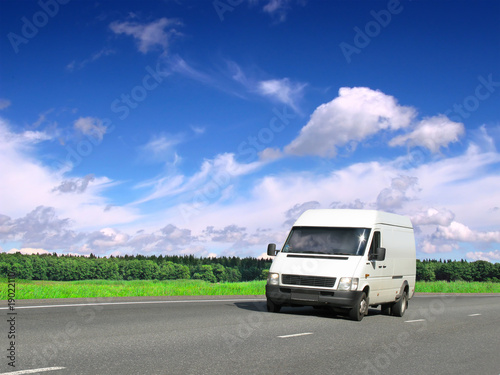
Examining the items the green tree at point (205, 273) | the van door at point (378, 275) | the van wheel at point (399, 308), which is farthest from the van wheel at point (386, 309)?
the green tree at point (205, 273)

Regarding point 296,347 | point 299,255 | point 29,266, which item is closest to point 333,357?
point 296,347

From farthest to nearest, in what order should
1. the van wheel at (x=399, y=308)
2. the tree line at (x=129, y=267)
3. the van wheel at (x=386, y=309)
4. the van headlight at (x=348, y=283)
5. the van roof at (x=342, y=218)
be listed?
the tree line at (x=129, y=267) → the van wheel at (x=386, y=309) → the van wheel at (x=399, y=308) → the van roof at (x=342, y=218) → the van headlight at (x=348, y=283)

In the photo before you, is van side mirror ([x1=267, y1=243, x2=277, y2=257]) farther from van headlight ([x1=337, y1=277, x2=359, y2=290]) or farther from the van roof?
van headlight ([x1=337, y1=277, x2=359, y2=290])

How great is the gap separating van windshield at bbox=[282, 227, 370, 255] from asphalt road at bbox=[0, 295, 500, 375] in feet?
5.29

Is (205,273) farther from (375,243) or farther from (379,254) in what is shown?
(379,254)

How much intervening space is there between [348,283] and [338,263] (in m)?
0.56

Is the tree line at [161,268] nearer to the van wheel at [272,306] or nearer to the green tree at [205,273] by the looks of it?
the green tree at [205,273]

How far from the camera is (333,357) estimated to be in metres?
7.63

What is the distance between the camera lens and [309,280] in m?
12.3

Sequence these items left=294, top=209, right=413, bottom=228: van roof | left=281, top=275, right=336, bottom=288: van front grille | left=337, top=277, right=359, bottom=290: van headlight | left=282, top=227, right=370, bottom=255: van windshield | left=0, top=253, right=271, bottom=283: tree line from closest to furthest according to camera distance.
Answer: left=337, top=277, right=359, bottom=290: van headlight < left=281, top=275, right=336, bottom=288: van front grille < left=282, top=227, right=370, bottom=255: van windshield < left=294, top=209, right=413, bottom=228: van roof < left=0, top=253, right=271, bottom=283: tree line

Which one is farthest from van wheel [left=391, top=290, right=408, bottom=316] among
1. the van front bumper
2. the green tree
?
the green tree

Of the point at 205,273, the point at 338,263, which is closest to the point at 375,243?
the point at 338,263

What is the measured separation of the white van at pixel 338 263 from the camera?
12.1 metres

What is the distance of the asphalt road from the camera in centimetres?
668
